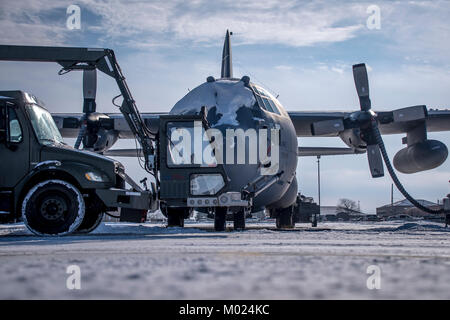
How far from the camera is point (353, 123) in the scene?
16.9 meters

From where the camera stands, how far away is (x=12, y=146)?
9102 mm

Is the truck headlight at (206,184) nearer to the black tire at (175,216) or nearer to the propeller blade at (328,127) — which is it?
the black tire at (175,216)

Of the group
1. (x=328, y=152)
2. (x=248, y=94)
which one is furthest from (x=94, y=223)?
(x=328, y=152)

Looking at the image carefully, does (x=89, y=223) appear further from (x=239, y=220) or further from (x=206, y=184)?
(x=239, y=220)

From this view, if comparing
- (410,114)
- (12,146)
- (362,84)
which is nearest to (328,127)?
(362,84)

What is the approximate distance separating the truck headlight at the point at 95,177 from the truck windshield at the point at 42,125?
3.57 feet

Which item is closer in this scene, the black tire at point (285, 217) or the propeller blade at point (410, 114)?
the black tire at point (285, 217)

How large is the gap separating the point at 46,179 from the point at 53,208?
76 centimetres

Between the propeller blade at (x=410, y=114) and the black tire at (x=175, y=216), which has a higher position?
the propeller blade at (x=410, y=114)

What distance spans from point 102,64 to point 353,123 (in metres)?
8.66

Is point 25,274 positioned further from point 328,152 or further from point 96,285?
point 328,152

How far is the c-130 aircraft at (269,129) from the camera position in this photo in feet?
38.0

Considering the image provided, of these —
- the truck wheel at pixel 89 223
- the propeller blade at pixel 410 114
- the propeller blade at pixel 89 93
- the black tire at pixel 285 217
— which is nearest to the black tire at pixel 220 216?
the truck wheel at pixel 89 223

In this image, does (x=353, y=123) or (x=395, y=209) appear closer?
(x=353, y=123)
